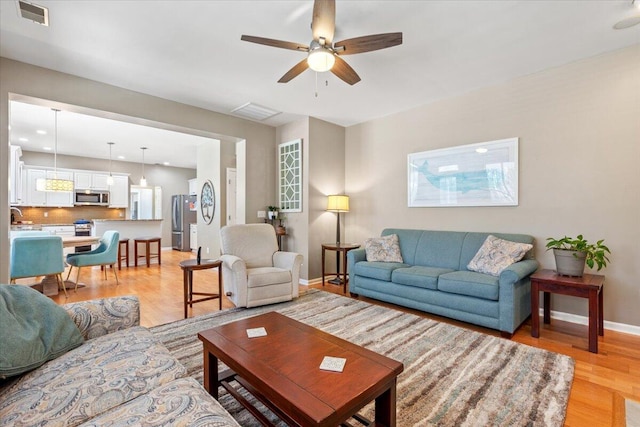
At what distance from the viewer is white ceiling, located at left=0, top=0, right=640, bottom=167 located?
235 centimetres

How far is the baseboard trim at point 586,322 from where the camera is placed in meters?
2.88

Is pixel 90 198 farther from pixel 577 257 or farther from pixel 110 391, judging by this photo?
pixel 577 257

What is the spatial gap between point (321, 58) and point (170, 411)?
7.48 ft

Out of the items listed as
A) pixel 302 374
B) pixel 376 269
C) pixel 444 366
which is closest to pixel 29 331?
pixel 302 374

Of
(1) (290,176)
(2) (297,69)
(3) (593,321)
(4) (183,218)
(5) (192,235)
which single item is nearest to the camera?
(3) (593,321)

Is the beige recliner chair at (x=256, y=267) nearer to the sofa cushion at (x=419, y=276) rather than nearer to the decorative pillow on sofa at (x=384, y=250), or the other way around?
the decorative pillow on sofa at (x=384, y=250)

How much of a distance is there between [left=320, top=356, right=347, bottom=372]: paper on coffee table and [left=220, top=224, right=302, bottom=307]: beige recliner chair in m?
2.15

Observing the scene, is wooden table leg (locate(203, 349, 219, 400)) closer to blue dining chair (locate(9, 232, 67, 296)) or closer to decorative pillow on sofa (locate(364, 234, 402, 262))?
decorative pillow on sofa (locate(364, 234, 402, 262))

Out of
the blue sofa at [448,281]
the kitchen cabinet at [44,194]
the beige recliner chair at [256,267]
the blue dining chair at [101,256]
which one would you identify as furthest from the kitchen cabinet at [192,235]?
the blue sofa at [448,281]

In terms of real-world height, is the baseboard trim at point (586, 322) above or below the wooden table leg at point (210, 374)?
below

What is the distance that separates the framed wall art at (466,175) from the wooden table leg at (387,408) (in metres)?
3.03

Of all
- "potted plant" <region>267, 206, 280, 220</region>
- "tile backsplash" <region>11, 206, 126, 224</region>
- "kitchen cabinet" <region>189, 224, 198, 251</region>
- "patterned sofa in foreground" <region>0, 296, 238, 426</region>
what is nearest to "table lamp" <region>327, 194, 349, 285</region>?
"potted plant" <region>267, 206, 280, 220</region>

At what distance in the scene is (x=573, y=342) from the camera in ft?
8.80

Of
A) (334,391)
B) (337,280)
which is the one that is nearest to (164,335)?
(334,391)
